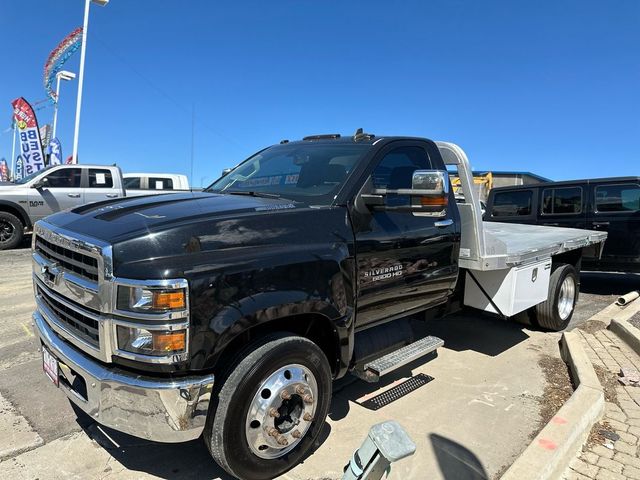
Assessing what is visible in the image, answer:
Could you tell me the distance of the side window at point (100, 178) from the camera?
38.1 feet

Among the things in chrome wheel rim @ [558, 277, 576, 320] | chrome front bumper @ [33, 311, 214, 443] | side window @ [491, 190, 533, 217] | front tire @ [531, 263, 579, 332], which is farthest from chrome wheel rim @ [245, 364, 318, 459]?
side window @ [491, 190, 533, 217]

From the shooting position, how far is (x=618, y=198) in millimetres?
8086

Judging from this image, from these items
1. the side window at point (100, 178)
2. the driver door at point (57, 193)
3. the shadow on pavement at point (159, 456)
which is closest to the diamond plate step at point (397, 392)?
the shadow on pavement at point (159, 456)

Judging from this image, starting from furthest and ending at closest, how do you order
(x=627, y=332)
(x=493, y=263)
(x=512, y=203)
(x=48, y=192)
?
(x=48, y=192), (x=512, y=203), (x=627, y=332), (x=493, y=263)

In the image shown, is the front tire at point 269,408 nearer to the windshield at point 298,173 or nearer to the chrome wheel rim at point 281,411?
the chrome wheel rim at point 281,411

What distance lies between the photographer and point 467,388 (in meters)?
4.02

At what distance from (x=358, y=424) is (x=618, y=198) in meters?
7.25

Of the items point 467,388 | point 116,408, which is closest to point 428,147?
point 467,388

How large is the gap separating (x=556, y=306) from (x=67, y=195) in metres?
11.0

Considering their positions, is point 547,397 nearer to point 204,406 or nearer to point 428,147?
point 428,147

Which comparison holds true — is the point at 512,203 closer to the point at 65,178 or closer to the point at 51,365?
the point at 51,365

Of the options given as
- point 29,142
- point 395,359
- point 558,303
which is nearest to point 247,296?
point 395,359

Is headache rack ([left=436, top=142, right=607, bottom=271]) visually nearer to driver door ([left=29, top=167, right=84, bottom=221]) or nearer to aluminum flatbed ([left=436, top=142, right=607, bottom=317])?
aluminum flatbed ([left=436, top=142, right=607, bottom=317])

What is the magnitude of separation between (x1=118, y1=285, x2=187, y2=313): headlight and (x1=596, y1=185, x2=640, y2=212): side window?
332 inches
